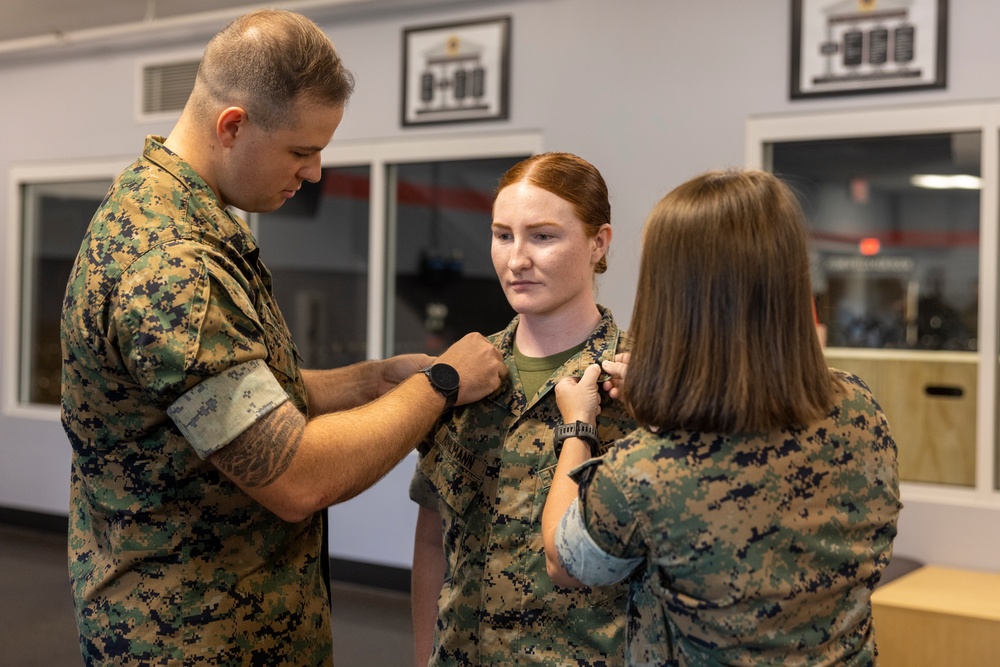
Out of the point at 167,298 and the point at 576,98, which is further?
the point at 576,98

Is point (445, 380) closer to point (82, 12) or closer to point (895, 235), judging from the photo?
point (895, 235)

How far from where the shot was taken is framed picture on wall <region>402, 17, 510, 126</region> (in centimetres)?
477

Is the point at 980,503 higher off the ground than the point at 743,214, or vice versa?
the point at 743,214

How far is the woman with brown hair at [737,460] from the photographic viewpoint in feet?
3.97

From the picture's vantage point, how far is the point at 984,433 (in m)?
3.77

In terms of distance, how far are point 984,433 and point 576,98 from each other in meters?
2.33

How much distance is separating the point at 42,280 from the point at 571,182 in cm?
584

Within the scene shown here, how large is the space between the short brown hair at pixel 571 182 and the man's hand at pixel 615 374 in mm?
272

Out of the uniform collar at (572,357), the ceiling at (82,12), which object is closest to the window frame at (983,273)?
the uniform collar at (572,357)

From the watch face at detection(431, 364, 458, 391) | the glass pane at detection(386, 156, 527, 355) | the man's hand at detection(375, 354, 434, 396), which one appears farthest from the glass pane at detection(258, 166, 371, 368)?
the watch face at detection(431, 364, 458, 391)

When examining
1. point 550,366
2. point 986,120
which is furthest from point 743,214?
point 986,120

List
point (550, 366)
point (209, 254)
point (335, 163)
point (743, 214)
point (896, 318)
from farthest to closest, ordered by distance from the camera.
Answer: point (335, 163) < point (896, 318) < point (550, 366) < point (209, 254) < point (743, 214)

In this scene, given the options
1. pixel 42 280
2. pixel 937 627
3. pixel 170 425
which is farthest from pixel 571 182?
pixel 42 280

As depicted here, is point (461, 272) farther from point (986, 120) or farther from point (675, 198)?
point (675, 198)
